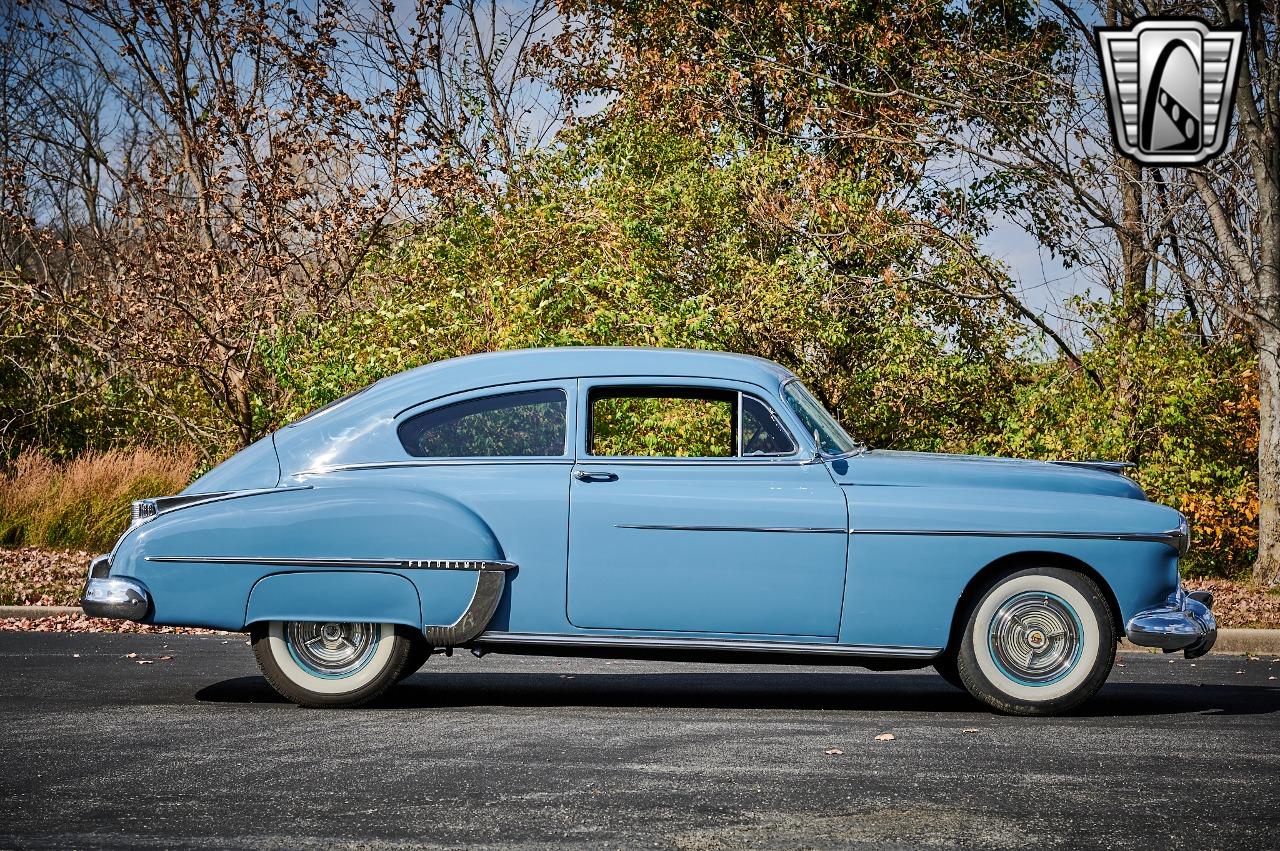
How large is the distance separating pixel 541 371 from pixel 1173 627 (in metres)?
3.33

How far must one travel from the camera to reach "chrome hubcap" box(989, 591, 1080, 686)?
688 cm

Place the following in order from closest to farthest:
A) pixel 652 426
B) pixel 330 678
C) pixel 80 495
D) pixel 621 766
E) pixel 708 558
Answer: pixel 621 766 → pixel 708 558 → pixel 330 678 → pixel 652 426 → pixel 80 495

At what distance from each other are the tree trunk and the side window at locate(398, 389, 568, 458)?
10216 millimetres

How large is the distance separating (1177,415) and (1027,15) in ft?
26.2

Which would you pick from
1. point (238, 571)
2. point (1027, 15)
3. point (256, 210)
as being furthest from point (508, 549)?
point (1027, 15)

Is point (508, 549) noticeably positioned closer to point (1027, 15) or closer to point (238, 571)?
point (238, 571)

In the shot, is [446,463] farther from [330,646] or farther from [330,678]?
[330,678]

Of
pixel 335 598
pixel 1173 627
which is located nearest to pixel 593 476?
pixel 335 598

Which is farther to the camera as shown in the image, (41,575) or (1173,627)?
(41,575)

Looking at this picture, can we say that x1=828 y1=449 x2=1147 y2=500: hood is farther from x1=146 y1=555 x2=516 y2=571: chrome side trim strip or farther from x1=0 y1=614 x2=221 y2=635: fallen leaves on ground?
x1=0 y1=614 x2=221 y2=635: fallen leaves on ground

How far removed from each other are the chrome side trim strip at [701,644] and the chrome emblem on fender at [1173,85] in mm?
8962

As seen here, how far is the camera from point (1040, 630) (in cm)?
689

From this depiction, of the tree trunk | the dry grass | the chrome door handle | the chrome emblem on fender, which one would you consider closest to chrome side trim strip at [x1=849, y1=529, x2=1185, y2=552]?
the chrome door handle

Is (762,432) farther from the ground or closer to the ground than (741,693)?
farther from the ground
